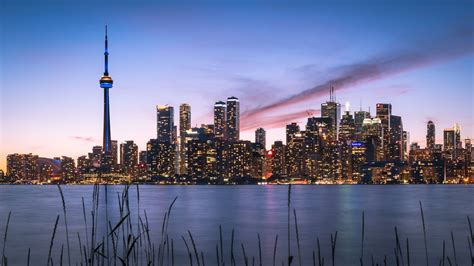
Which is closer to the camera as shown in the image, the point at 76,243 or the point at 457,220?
the point at 76,243

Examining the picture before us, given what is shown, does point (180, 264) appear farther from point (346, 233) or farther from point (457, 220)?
point (457, 220)

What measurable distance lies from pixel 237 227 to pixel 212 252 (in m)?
→ 19.9

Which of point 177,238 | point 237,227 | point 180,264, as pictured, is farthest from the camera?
point 237,227

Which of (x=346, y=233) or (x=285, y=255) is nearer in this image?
(x=285, y=255)

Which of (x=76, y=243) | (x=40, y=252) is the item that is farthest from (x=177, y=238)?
(x=40, y=252)

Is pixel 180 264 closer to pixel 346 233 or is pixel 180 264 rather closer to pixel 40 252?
pixel 40 252

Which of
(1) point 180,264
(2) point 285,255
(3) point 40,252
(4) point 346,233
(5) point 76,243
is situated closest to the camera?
(1) point 180,264

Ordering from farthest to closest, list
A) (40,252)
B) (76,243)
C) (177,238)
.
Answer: (177,238)
(76,243)
(40,252)

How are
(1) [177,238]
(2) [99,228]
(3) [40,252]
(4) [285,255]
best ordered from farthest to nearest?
1. (2) [99,228]
2. (1) [177,238]
3. (3) [40,252]
4. (4) [285,255]

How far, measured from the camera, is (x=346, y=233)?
48.5m

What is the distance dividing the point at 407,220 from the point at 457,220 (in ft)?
17.1

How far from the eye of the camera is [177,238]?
42.2 meters

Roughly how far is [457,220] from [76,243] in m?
41.7

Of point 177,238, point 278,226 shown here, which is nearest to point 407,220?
point 278,226
